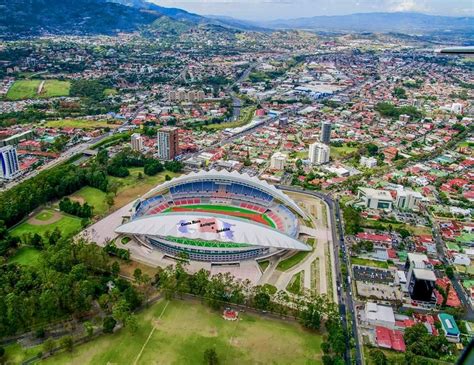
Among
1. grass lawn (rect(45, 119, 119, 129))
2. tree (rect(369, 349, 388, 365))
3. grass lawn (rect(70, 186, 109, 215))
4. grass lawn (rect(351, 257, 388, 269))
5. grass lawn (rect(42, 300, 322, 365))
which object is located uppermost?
tree (rect(369, 349, 388, 365))

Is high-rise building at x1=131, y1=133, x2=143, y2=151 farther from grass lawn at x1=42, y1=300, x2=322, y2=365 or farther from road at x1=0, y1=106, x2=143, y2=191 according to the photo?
grass lawn at x1=42, y1=300, x2=322, y2=365

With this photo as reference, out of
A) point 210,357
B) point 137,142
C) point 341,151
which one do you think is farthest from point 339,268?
point 137,142

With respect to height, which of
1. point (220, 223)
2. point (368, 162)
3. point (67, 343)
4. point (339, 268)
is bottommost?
point (368, 162)

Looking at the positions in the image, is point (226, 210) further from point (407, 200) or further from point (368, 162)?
point (368, 162)

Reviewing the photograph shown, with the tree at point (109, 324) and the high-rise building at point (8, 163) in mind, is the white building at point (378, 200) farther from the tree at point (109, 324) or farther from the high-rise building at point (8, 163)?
the high-rise building at point (8, 163)

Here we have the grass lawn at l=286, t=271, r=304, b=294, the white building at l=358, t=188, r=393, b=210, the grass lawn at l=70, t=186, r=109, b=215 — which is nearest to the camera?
the grass lawn at l=286, t=271, r=304, b=294

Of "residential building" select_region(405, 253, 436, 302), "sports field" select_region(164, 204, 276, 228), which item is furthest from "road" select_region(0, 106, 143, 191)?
"residential building" select_region(405, 253, 436, 302)

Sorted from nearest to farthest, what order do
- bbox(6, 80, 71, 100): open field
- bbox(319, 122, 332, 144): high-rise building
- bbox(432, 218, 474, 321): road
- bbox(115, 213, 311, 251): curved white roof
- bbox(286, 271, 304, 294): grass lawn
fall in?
bbox(432, 218, 474, 321): road < bbox(286, 271, 304, 294): grass lawn < bbox(115, 213, 311, 251): curved white roof < bbox(319, 122, 332, 144): high-rise building < bbox(6, 80, 71, 100): open field
